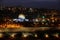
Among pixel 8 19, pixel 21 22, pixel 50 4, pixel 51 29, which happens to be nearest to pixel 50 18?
pixel 51 29

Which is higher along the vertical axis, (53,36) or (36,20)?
(36,20)

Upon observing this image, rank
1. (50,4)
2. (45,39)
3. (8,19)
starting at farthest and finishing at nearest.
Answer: (8,19) → (45,39) → (50,4)

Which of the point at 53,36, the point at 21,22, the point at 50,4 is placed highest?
the point at 50,4

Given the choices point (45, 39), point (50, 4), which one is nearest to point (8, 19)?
point (45, 39)

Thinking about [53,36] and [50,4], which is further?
[53,36]

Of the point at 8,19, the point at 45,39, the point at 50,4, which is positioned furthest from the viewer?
the point at 8,19

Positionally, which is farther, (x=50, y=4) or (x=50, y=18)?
(x=50, y=18)

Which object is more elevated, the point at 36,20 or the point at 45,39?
the point at 36,20

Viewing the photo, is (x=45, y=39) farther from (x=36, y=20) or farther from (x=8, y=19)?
(x=8, y=19)

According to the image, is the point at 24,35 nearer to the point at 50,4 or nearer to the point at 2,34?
the point at 2,34
